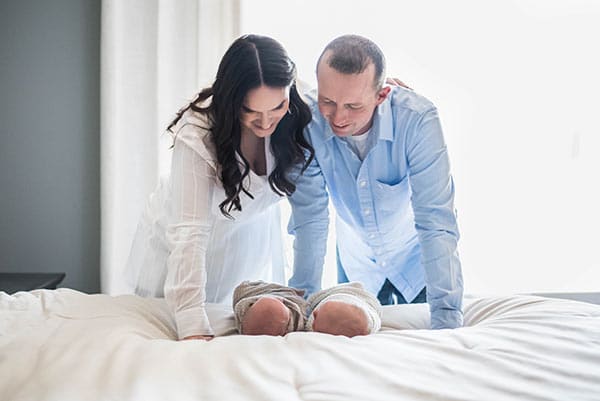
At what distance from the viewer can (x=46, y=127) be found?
8.86ft

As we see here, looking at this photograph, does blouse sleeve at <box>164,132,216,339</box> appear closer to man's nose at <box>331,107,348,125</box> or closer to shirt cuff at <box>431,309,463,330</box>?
man's nose at <box>331,107,348,125</box>

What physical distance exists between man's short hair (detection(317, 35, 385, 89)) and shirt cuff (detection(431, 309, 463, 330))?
1.89ft

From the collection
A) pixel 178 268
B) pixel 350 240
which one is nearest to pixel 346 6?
pixel 350 240

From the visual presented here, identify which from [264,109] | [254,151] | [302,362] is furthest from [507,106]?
[302,362]

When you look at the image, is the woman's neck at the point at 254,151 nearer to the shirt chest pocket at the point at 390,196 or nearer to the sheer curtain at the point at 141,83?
the shirt chest pocket at the point at 390,196

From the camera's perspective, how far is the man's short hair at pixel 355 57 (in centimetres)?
158

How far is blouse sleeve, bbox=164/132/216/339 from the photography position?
1.43m

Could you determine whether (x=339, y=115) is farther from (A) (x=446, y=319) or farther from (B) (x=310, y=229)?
(A) (x=446, y=319)

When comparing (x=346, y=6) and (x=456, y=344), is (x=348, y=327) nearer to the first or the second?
(x=456, y=344)

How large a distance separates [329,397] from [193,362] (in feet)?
0.87

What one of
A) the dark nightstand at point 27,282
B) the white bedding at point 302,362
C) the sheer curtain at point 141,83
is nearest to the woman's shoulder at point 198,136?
the white bedding at point 302,362

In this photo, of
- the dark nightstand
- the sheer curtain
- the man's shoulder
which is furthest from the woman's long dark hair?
the sheer curtain

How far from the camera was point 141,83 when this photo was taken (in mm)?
2688

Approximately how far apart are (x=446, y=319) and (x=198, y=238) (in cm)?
60
